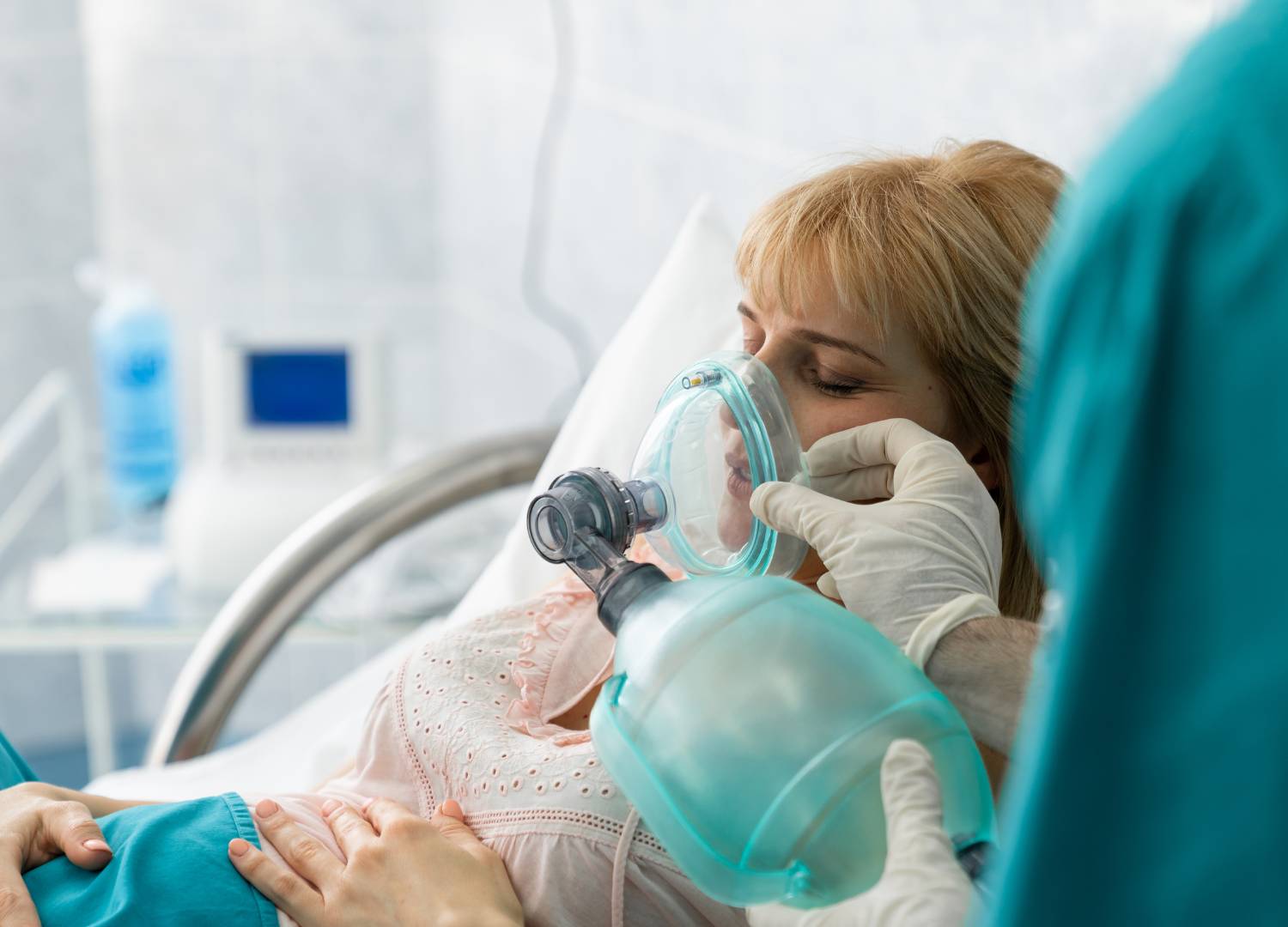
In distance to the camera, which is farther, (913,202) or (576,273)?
(576,273)

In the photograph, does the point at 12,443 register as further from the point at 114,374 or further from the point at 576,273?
the point at 576,273

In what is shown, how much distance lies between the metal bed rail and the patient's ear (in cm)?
83

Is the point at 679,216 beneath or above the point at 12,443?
above

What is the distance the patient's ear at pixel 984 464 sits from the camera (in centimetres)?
104

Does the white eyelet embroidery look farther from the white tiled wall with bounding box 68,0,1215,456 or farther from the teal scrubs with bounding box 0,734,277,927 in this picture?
the white tiled wall with bounding box 68,0,1215,456

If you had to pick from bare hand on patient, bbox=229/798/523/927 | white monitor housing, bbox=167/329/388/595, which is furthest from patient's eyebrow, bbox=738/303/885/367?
white monitor housing, bbox=167/329/388/595

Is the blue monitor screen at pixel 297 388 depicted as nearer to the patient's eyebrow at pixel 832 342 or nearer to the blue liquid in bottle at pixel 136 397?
the blue liquid in bottle at pixel 136 397

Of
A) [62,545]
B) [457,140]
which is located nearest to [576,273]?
[457,140]

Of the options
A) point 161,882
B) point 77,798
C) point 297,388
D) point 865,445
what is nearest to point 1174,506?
point 865,445

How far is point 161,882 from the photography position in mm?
952

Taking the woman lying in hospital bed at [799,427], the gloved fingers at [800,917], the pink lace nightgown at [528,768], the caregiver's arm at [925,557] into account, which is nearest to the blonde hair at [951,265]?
the woman lying in hospital bed at [799,427]

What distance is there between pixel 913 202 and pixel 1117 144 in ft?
2.26

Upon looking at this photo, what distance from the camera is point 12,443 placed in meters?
2.27

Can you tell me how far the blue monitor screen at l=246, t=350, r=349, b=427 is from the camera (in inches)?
96.6
